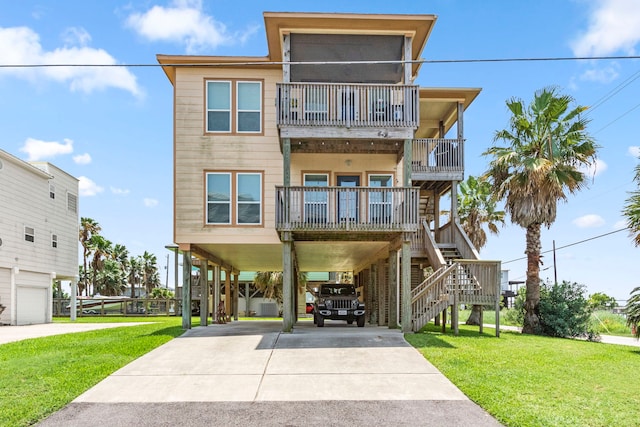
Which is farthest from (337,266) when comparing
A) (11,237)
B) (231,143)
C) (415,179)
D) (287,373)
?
(287,373)

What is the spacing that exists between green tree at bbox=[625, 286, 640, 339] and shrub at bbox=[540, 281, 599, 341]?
4.90 m

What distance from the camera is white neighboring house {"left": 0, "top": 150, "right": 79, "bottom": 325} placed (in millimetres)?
26969

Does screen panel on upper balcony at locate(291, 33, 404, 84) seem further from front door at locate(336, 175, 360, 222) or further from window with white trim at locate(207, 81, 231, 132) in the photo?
front door at locate(336, 175, 360, 222)

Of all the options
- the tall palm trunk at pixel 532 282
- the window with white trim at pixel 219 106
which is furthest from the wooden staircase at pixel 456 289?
the window with white trim at pixel 219 106

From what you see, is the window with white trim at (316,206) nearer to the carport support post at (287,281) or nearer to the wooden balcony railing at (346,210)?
the wooden balcony railing at (346,210)

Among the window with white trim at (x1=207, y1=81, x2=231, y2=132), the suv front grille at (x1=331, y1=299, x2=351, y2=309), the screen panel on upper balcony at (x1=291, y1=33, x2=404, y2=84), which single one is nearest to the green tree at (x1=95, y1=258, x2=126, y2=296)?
the suv front grille at (x1=331, y1=299, x2=351, y2=309)

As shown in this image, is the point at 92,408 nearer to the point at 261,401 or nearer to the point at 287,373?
the point at 261,401

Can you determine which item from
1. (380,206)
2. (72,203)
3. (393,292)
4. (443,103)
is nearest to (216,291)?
(393,292)

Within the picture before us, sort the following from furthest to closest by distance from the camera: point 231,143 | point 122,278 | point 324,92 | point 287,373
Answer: point 122,278 → point 231,143 → point 324,92 → point 287,373

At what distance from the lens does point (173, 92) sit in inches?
714

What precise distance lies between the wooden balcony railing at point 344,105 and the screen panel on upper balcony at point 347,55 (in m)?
1.64

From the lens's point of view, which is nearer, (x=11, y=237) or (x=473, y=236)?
(x=11, y=237)

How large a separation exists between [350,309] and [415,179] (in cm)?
544

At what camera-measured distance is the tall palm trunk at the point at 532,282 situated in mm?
20734
